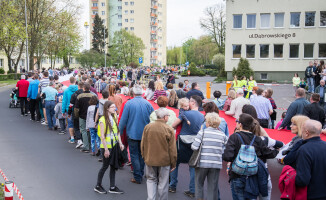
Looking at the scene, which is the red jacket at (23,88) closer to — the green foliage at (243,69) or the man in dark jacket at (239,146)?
the man in dark jacket at (239,146)

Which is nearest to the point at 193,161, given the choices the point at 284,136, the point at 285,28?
the point at 284,136

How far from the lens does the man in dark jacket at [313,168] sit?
14.4 ft

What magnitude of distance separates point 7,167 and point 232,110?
6188 mm

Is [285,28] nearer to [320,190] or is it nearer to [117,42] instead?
[320,190]

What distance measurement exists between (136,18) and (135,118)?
385 ft

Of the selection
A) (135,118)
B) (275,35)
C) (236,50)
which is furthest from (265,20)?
(135,118)

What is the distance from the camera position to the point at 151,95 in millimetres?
14008

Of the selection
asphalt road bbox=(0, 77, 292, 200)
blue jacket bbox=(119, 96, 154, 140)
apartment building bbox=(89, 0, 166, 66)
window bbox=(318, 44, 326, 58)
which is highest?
apartment building bbox=(89, 0, 166, 66)

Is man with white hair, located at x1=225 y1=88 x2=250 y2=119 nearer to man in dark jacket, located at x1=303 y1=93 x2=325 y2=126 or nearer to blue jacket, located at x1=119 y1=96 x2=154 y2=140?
man in dark jacket, located at x1=303 y1=93 x2=325 y2=126

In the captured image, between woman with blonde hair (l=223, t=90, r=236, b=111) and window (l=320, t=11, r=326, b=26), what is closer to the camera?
woman with blonde hair (l=223, t=90, r=236, b=111)

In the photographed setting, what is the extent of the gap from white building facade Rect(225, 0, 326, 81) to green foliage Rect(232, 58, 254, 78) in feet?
7.25

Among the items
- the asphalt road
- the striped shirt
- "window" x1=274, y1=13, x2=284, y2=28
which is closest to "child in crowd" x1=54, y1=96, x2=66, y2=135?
the asphalt road

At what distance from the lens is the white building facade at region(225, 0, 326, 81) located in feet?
134

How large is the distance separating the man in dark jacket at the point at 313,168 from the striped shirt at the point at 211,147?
1.59 meters
